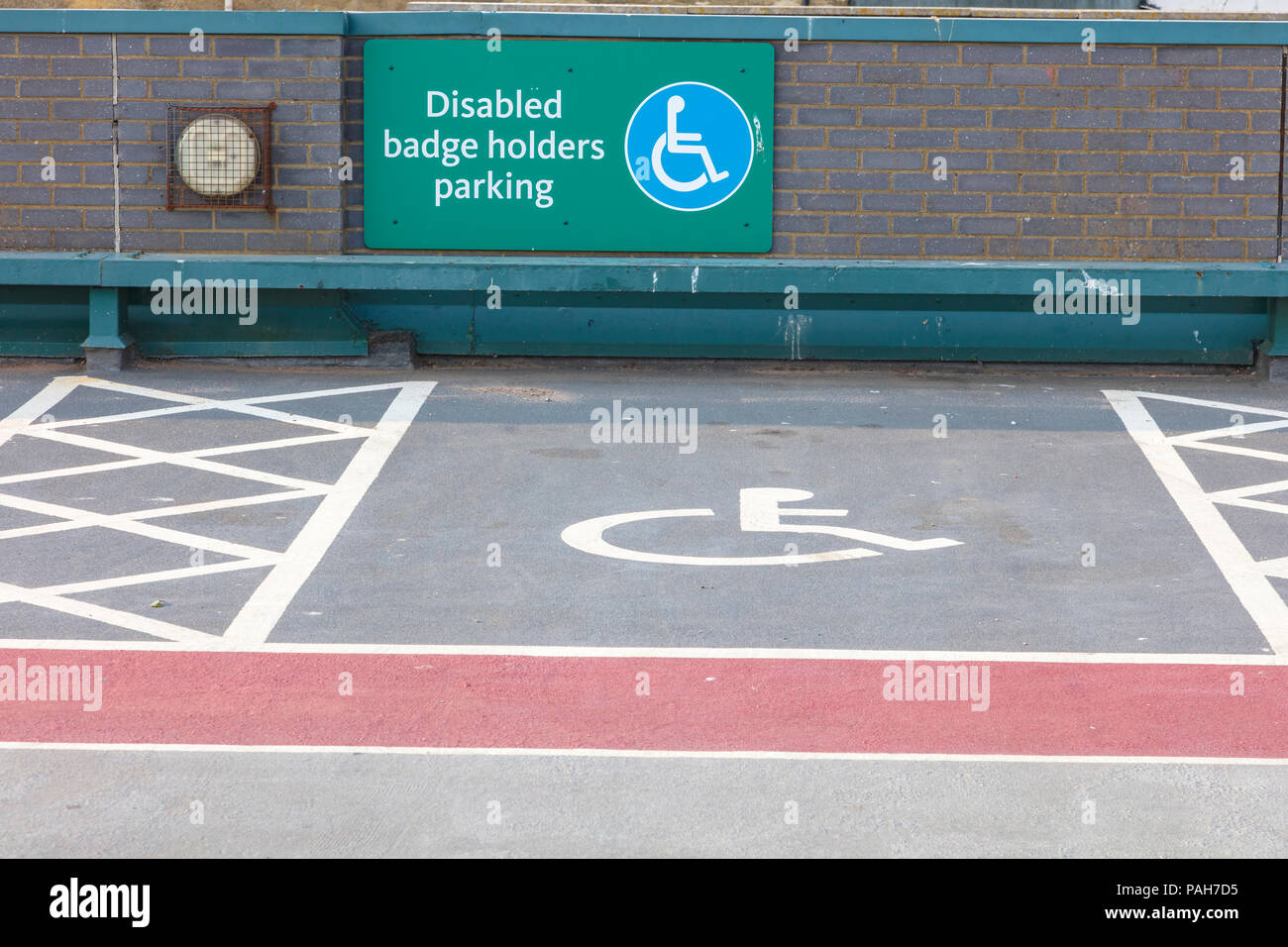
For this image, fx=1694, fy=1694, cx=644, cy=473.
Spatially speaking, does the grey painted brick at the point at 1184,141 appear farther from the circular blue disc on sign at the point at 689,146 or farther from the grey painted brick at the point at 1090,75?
the circular blue disc on sign at the point at 689,146

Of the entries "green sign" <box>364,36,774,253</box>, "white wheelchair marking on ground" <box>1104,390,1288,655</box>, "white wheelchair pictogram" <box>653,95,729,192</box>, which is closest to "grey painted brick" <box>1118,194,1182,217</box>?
"white wheelchair marking on ground" <box>1104,390,1288,655</box>

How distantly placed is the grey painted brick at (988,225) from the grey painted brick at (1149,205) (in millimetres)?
814

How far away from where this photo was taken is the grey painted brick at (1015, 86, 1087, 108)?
493 inches

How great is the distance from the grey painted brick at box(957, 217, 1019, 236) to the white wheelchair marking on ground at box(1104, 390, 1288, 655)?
1.44 m

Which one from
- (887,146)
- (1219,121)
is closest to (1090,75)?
(1219,121)

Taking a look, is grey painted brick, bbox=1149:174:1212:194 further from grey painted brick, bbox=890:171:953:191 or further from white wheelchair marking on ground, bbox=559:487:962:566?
white wheelchair marking on ground, bbox=559:487:962:566

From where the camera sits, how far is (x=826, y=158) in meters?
12.7

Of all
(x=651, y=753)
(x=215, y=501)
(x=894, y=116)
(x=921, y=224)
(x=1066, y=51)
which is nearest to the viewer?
(x=651, y=753)

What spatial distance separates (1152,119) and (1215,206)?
80cm

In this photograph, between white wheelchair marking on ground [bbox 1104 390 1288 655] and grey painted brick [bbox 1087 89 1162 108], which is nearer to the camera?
white wheelchair marking on ground [bbox 1104 390 1288 655]

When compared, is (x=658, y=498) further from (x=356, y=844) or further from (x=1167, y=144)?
(x=1167, y=144)

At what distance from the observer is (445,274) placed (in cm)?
1228

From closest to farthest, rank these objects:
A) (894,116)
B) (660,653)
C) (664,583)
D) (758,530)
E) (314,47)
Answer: (660,653) → (664,583) → (758,530) → (314,47) → (894,116)

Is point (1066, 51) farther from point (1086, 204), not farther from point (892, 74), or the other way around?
point (892, 74)
